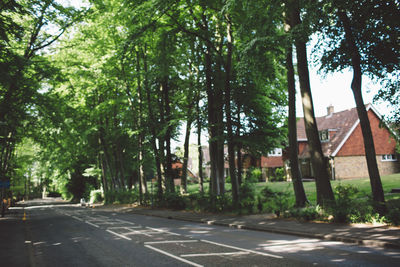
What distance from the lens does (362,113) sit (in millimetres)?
11539

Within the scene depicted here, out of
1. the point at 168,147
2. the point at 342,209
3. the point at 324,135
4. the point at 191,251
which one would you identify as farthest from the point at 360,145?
the point at 191,251

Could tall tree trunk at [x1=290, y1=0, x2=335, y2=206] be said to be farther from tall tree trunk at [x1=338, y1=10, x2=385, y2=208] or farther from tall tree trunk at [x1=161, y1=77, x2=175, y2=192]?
tall tree trunk at [x1=161, y1=77, x2=175, y2=192]

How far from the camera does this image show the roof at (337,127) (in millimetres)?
36250

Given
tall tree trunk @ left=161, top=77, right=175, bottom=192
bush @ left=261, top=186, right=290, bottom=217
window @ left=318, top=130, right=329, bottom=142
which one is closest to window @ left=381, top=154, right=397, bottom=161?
window @ left=318, top=130, right=329, bottom=142

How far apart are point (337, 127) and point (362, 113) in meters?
30.2

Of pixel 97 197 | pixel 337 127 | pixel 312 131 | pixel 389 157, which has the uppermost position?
pixel 337 127

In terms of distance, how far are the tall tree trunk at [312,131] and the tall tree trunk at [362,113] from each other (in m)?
2.07

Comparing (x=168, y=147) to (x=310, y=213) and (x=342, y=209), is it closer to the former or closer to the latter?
(x=310, y=213)

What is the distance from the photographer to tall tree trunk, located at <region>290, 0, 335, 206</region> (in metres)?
13.3

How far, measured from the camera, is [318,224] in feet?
38.8

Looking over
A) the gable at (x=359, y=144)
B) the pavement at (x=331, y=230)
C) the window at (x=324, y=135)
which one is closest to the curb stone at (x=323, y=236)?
the pavement at (x=331, y=230)

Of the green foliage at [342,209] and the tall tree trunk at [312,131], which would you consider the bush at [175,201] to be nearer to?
the tall tree trunk at [312,131]

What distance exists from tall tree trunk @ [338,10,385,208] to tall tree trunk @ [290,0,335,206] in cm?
207

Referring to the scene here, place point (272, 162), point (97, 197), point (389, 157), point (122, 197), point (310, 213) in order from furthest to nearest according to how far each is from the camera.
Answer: point (272, 162)
point (97, 197)
point (389, 157)
point (122, 197)
point (310, 213)
